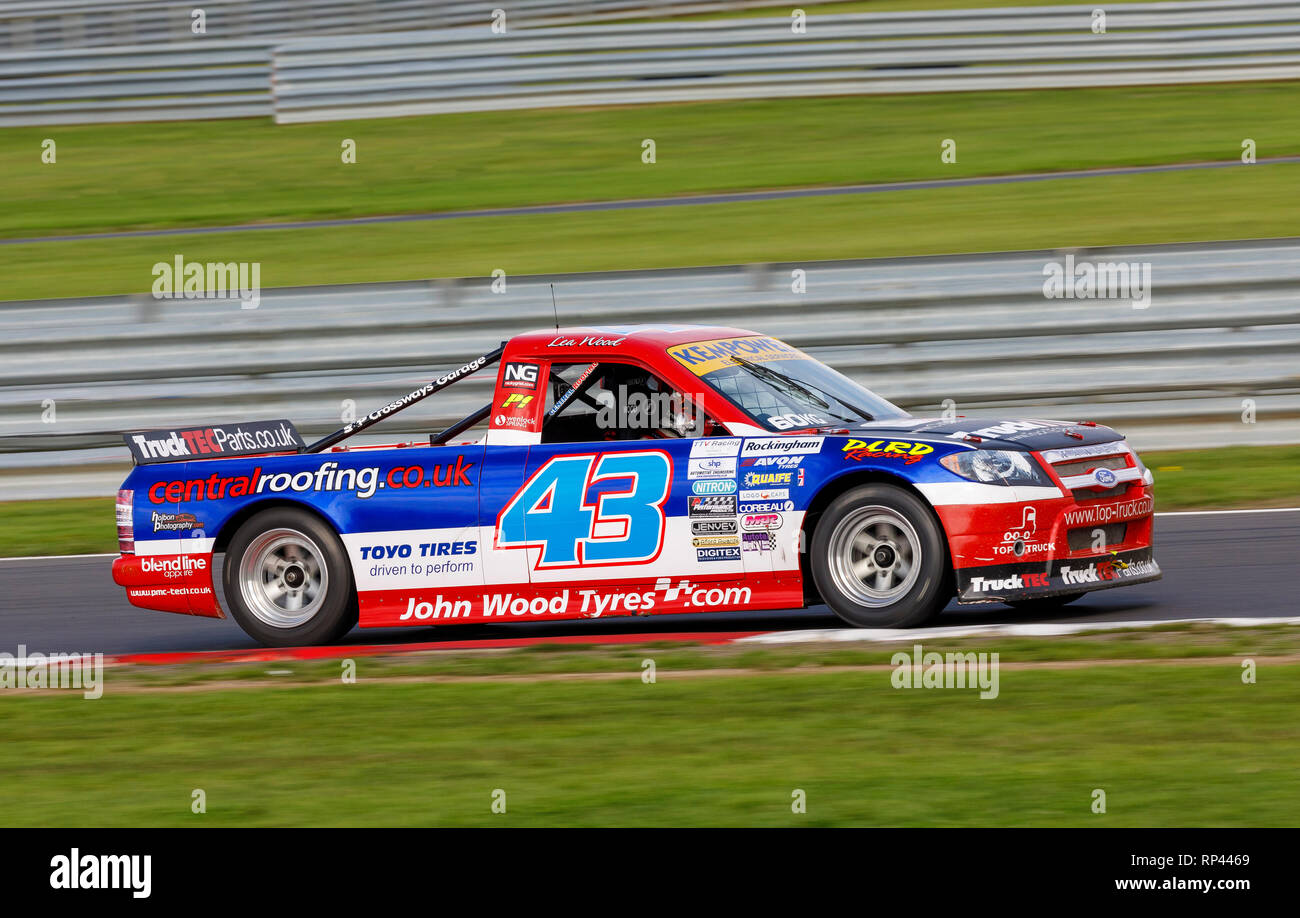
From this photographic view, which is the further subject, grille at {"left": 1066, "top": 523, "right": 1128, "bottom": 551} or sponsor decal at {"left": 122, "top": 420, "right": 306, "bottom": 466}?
sponsor decal at {"left": 122, "top": 420, "right": 306, "bottom": 466}

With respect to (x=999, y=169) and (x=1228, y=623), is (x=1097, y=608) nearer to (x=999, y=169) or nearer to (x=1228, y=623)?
(x=1228, y=623)

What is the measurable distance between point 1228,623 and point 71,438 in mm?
9205

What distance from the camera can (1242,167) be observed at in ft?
59.6

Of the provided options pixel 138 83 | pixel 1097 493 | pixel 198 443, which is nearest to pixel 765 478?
pixel 1097 493

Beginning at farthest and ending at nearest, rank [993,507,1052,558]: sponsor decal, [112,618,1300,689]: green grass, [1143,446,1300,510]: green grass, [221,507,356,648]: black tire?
[1143,446,1300,510]: green grass
[221,507,356,648]: black tire
[993,507,1052,558]: sponsor decal
[112,618,1300,689]: green grass

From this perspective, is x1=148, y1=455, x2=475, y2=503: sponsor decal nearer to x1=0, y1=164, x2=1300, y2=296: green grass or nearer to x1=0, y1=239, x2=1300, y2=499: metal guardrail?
x1=0, y1=239, x2=1300, y2=499: metal guardrail

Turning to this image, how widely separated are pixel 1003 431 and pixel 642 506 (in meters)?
1.71

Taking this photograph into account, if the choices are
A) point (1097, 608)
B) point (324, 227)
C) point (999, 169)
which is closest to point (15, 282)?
point (324, 227)

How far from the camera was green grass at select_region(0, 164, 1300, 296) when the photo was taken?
16.4 meters

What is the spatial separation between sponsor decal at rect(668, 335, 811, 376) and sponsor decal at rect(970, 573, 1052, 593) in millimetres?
1662

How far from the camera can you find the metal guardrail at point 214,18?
26422 millimetres

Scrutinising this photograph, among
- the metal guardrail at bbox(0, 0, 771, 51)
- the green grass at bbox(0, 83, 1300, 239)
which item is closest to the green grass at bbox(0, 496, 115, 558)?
the green grass at bbox(0, 83, 1300, 239)
